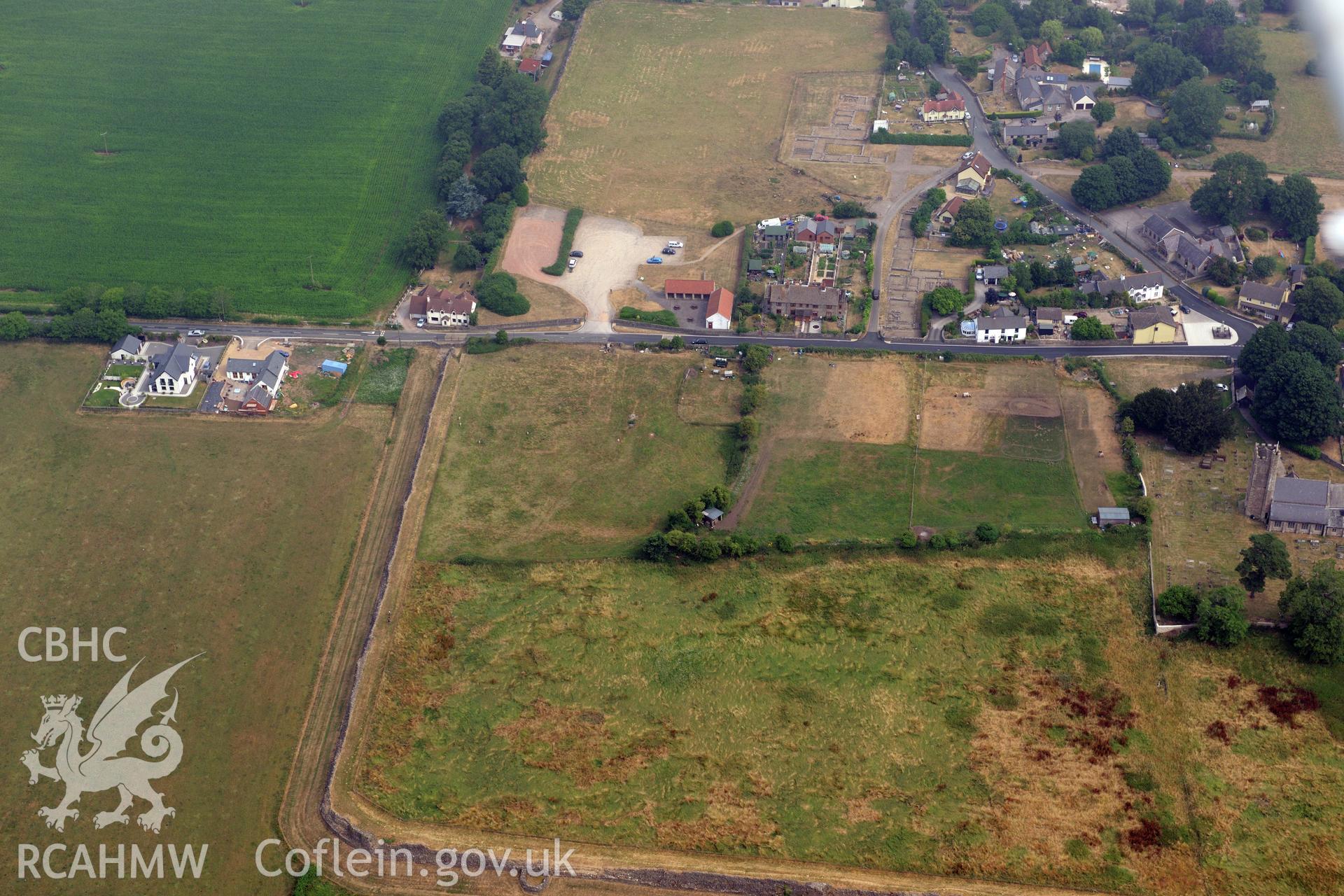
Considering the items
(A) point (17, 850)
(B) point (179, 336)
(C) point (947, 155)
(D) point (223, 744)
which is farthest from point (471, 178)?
(A) point (17, 850)

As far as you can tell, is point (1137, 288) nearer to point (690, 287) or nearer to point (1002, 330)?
point (1002, 330)

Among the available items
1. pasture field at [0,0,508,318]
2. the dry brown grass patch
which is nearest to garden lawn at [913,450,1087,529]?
the dry brown grass patch

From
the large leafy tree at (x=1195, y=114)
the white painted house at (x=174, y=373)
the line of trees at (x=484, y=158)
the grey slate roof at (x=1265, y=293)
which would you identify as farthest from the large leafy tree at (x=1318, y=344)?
the white painted house at (x=174, y=373)

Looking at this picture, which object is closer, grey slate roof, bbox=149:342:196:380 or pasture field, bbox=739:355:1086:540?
pasture field, bbox=739:355:1086:540

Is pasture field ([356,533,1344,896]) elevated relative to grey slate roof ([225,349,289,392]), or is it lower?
elevated

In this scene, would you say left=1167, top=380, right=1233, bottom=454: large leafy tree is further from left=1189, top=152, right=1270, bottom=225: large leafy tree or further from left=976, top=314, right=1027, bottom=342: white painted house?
left=1189, top=152, right=1270, bottom=225: large leafy tree

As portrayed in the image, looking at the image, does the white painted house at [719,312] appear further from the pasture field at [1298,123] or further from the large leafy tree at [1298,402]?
A: the pasture field at [1298,123]

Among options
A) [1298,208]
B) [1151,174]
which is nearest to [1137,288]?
[1151,174]
